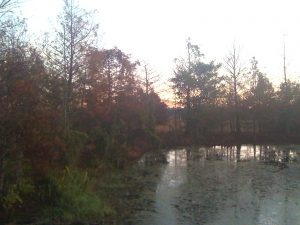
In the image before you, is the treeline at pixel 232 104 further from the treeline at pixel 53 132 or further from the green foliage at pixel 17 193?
the green foliage at pixel 17 193

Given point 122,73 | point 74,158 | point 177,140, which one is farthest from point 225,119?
point 74,158

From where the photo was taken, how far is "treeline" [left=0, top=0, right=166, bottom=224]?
38.4 ft

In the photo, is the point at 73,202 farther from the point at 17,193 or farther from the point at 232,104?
the point at 232,104

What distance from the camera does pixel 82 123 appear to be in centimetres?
2317

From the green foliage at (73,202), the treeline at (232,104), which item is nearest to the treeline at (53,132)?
the green foliage at (73,202)

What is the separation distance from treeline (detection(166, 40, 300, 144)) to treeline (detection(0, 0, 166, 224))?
21487 mm

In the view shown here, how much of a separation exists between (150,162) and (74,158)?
1136 cm

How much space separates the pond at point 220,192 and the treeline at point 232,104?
16458 millimetres

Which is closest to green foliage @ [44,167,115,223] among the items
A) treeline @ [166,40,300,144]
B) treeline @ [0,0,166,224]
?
treeline @ [0,0,166,224]

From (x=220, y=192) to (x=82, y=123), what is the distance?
9523mm

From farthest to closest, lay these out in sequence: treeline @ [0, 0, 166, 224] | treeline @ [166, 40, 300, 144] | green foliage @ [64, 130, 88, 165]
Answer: treeline @ [166, 40, 300, 144], green foliage @ [64, 130, 88, 165], treeline @ [0, 0, 166, 224]

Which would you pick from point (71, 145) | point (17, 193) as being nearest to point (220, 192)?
point (71, 145)

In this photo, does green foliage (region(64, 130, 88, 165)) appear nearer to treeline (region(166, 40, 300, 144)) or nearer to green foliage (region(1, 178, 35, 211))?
green foliage (region(1, 178, 35, 211))

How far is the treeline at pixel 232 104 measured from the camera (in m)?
44.4
